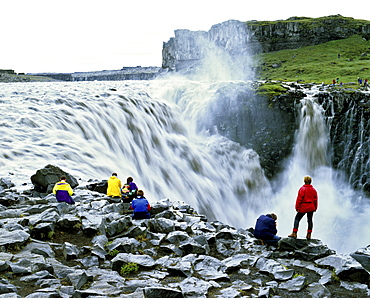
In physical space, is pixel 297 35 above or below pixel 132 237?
above

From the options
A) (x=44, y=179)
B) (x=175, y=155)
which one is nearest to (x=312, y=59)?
(x=175, y=155)

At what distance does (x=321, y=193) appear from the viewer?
38719 millimetres

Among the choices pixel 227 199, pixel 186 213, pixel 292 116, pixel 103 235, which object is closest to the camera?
pixel 103 235

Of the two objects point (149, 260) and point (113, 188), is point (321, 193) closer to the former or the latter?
point (113, 188)

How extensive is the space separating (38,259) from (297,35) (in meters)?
191

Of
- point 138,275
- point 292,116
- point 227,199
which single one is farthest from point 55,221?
point 292,116

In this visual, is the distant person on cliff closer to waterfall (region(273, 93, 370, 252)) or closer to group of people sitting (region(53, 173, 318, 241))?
group of people sitting (region(53, 173, 318, 241))

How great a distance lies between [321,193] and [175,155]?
59.8 ft

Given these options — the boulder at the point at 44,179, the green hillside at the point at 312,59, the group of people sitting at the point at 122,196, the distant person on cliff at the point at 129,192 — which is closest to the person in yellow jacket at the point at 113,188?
Result: the group of people sitting at the point at 122,196

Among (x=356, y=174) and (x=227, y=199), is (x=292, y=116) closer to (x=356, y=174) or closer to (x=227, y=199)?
(x=356, y=174)

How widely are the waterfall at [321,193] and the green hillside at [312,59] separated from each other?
226ft

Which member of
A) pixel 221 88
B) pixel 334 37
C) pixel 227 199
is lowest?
pixel 227 199

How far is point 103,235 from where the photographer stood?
11.1 metres

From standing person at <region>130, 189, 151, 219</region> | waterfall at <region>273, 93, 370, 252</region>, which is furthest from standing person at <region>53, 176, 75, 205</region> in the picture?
waterfall at <region>273, 93, 370, 252</region>
